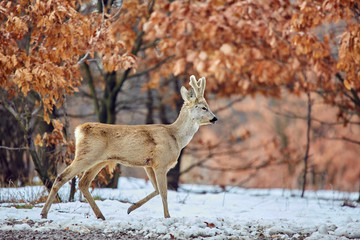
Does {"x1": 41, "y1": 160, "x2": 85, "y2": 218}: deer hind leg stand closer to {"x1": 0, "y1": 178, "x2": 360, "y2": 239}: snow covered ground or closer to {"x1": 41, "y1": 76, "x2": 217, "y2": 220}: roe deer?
{"x1": 41, "y1": 76, "x2": 217, "y2": 220}: roe deer

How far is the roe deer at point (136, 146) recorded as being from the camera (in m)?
6.32

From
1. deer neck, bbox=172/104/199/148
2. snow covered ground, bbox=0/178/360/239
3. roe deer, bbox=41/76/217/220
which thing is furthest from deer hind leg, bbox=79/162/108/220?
deer neck, bbox=172/104/199/148

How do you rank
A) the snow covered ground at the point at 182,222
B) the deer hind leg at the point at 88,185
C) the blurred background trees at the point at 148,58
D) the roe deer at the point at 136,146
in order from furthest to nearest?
the blurred background trees at the point at 148,58 < the deer hind leg at the point at 88,185 < the roe deer at the point at 136,146 < the snow covered ground at the point at 182,222

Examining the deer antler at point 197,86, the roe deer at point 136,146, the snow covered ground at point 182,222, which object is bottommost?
the snow covered ground at point 182,222

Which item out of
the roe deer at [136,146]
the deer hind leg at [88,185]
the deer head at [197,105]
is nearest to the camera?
the roe deer at [136,146]

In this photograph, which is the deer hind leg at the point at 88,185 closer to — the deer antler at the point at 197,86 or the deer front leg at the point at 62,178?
the deer front leg at the point at 62,178

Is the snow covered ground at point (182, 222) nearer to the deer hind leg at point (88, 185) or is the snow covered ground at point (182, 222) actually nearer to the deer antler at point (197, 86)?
the deer hind leg at point (88, 185)

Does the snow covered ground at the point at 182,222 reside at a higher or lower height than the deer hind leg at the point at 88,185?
lower

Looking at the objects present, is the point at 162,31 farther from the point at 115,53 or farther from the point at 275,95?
the point at 275,95

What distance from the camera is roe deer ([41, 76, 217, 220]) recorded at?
6.32m

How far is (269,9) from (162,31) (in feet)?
8.39

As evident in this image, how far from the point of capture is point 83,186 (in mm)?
6750

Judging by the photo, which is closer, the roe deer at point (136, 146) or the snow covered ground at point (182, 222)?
the snow covered ground at point (182, 222)

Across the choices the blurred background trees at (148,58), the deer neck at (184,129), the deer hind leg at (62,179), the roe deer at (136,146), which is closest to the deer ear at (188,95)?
the roe deer at (136,146)
